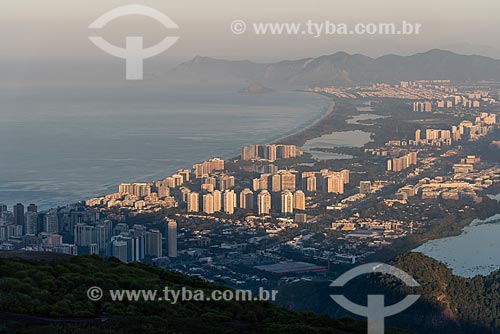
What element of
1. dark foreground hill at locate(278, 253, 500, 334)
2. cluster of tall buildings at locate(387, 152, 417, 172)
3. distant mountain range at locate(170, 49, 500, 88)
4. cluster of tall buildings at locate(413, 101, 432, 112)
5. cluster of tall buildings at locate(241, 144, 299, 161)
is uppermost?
distant mountain range at locate(170, 49, 500, 88)

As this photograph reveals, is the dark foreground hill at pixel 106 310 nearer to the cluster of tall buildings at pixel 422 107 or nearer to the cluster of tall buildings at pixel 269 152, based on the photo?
the cluster of tall buildings at pixel 269 152

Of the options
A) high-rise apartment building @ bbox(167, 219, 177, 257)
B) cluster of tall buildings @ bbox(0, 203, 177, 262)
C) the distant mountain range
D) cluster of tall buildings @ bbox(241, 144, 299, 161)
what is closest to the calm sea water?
cluster of tall buildings @ bbox(241, 144, 299, 161)

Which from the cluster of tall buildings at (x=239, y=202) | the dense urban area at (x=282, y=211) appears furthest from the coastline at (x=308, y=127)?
the cluster of tall buildings at (x=239, y=202)

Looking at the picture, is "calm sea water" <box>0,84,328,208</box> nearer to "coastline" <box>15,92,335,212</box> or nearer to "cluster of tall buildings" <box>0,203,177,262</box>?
"coastline" <box>15,92,335,212</box>

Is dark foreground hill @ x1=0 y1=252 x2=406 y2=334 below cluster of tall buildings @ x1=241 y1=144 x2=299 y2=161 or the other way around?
below

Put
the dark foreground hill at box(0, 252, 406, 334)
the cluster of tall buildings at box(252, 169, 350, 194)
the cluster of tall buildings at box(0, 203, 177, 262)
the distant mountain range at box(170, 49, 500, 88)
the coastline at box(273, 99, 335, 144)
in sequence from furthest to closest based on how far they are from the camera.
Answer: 1. the distant mountain range at box(170, 49, 500, 88)
2. the coastline at box(273, 99, 335, 144)
3. the cluster of tall buildings at box(252, 169, 350, 194)
4. the cluster of tall buildings at box(0, 203, 177, 262)
5. the dark foreground hill at box(0, 252, 406, 334)

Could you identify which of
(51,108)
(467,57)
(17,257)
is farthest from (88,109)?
(17,257)
